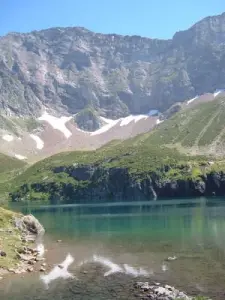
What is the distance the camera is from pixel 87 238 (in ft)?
277

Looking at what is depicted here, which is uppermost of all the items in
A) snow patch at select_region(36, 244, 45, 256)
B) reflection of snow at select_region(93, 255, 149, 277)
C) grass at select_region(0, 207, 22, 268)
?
grass at select_region(0, 207, 22, 268)

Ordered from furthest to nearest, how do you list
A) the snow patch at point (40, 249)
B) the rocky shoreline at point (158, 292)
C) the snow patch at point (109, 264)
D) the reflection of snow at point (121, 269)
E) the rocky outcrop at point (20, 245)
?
1. the snow patch at point (40, 249)
2. the rocky outcrop at point (20, 245)
3. the snow patch at point (109, 264)
4. the reflection of snow at point (121, 269)
5. the rocky shoreline at point (158, 292)

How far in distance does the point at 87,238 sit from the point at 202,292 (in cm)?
4552

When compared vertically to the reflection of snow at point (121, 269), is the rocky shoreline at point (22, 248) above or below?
above

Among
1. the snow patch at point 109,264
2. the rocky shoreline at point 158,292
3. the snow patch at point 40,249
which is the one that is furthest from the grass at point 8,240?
the rocky shoreline at point 158,292

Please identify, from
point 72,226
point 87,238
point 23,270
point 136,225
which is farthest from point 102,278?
point 72,226

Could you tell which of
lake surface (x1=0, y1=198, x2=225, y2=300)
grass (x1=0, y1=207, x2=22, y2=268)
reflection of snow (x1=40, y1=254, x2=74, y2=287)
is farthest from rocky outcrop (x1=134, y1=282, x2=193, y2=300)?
grass (x1=0, y1=207, x2=22, y2=268)

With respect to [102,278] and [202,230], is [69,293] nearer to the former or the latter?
[102,278]

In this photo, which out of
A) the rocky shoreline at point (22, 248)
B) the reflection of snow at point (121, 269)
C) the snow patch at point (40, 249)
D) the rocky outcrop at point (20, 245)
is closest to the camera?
the reflection of snow at point (121, 269)

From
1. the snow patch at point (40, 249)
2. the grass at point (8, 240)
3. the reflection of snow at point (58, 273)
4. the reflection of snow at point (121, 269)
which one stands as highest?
the grass at point (8, 240)

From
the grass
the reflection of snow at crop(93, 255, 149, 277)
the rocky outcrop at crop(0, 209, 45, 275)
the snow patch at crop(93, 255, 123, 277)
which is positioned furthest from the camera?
the grass

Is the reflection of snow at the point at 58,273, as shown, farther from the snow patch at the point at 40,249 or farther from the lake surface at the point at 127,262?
the snow patch at the point at 40,249

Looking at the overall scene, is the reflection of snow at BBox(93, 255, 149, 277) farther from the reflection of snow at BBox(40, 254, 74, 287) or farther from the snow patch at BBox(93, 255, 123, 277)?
the reflection of snow at BBox(40, 254, 74, 287)

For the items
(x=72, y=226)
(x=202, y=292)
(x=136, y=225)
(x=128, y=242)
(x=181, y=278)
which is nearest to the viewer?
(x=202, y=292)
